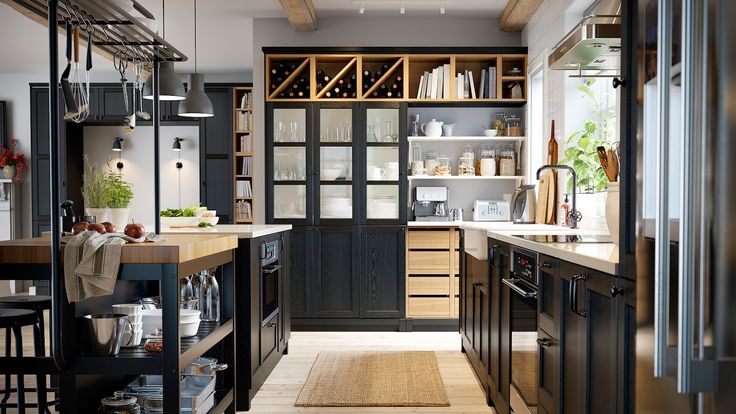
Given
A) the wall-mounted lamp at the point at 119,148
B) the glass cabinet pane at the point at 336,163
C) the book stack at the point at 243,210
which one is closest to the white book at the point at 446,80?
the glass cabinet pane at the point at 336,163

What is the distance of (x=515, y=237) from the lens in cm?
301

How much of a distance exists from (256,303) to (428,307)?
2.52m

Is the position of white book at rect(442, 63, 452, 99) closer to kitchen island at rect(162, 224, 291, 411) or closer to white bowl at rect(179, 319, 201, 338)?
kitchen island at rect(162, 224, 291, 411)

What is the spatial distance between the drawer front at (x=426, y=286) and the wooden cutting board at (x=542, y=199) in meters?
1.15

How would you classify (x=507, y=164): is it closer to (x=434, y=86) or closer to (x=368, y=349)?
(x=434, y=86)

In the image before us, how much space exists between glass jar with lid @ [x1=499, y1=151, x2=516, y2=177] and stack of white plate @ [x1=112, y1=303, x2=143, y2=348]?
14.0 ft

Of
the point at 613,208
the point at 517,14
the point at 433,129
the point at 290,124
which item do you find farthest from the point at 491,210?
the point at 613,208

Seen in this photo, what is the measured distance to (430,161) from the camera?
6.43 m

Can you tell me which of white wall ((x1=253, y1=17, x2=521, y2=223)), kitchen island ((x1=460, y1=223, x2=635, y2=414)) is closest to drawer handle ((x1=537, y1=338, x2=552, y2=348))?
kitchen island ((x1=460, y1=223, x2=635, y2=414))

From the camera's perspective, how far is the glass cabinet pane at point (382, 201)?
6.13 metres

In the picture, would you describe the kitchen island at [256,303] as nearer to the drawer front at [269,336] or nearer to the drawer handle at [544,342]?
the drawer front at [269,336]

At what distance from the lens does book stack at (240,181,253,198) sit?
8.95 meters

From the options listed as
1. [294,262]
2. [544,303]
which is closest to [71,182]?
[294,262]

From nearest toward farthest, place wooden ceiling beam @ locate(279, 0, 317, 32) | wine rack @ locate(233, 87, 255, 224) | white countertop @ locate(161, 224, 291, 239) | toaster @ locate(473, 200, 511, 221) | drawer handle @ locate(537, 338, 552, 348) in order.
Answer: drawer handle @ locate(537, 338, 552, 348) → white countertop @ locate(161, 224, 291, 239) → wooden ceiling beam @ locate(279, 0, 317, 32) → toaster @ locate(473, 200, 511, 221) → wine rack @ locate(233, 87, 255, 224)
